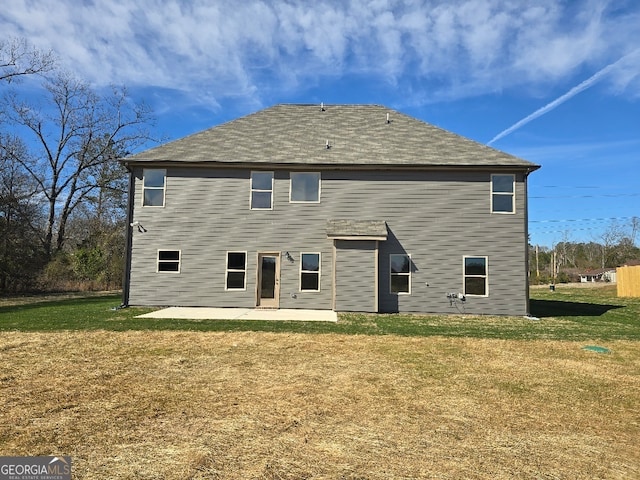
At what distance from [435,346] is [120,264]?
2362cm

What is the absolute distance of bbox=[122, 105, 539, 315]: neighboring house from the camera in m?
14.0

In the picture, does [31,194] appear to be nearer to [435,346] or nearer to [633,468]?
[435,346]

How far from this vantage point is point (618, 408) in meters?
4.84

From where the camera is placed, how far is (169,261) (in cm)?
1466

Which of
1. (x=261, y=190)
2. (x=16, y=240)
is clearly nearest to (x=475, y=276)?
(x=261, y=190)

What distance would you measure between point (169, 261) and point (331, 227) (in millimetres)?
6521

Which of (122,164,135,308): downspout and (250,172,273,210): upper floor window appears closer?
(122,164,135,308): downspout

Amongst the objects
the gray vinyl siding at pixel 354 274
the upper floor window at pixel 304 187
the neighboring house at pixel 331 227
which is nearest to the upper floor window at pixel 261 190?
the neighboring house at pixel 331 227

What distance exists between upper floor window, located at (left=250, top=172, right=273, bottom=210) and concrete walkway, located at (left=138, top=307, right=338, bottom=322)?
4073mm

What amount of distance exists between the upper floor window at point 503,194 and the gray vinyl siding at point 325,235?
0.65 feet

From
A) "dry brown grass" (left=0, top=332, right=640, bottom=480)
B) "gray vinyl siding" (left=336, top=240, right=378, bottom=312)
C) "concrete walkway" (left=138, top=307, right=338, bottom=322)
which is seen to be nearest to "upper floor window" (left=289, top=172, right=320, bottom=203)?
"gray vinyl siding" (left=336, top=240, right=378, bottom=312)

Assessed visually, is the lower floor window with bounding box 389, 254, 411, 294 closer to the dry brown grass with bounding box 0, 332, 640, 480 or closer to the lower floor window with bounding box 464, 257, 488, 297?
the lower floor window with bounding box 464, 257, 488, 297

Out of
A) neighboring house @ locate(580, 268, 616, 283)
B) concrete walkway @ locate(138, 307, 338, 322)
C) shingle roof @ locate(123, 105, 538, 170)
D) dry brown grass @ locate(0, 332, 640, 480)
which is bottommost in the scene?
dry brown grass @ locate(0, 332, 640, 480)

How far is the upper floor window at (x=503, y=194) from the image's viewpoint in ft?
46.6
